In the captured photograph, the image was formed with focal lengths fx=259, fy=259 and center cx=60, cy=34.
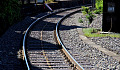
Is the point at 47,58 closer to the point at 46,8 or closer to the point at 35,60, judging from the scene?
the point at 35,60

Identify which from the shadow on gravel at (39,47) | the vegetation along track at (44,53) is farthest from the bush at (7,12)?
the shadow on gravel at (39,47)

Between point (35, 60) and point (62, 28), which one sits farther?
point (62, 28)

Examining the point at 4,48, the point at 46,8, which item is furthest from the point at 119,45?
the point at 46,8

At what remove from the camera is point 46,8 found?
37875 mm

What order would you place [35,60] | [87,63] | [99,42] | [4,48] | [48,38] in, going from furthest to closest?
[48,38] → [99,42] → [4,48] → [35,60] → [87,63]

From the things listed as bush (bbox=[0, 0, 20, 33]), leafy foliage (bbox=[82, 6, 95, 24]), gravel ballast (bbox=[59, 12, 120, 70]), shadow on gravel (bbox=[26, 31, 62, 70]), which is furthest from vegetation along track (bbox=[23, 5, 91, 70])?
leafy foliage (bbox=[82, 6, 95, 24])

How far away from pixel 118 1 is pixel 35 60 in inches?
368

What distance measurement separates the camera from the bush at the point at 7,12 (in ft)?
68.9

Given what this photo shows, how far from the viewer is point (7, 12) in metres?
22.0

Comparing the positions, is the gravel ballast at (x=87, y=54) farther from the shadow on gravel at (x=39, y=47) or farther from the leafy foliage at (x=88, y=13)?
the leafy foliage at (x=88, y=13)

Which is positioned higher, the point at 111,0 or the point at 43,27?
the point at 111,0

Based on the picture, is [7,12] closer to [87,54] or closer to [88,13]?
[88,13]

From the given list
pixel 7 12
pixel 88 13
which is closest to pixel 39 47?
pixel 7 12

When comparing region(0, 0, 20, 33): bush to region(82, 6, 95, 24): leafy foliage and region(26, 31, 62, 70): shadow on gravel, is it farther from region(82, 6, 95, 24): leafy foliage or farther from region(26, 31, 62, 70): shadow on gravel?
region(82, 6, 95, 24): leafy foliage
